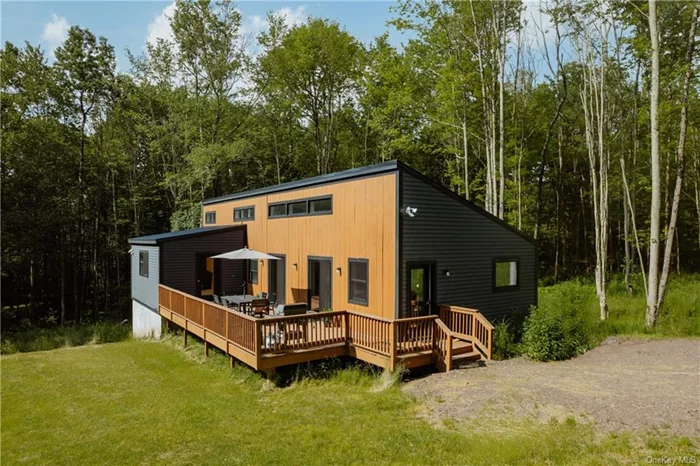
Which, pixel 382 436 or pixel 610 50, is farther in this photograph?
pixel 610 50

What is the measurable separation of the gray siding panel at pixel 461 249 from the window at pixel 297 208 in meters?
3.99

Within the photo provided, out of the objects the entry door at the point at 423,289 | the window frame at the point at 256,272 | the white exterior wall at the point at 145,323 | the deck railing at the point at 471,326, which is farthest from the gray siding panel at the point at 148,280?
the deck railing at the point at 471,326

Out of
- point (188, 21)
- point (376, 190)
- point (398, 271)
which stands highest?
point (188, 21)

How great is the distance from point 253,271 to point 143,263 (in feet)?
15.2

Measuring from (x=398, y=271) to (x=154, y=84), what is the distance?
22.7 meters

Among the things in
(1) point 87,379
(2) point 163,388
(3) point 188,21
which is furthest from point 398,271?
(3) point 188,21

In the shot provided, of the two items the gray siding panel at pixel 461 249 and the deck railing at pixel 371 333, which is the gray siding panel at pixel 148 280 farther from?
the gray siding panel at pixel 461 249

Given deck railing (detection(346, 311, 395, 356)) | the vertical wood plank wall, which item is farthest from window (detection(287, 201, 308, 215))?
deck railing (detection(346, 311, 395, 356))

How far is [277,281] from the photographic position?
1388cm

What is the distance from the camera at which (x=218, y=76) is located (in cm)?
2447

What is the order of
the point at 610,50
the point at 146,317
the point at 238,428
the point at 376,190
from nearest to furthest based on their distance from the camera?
the point at 238,428, the point at 376,190, the point at 610,50, the point at 146,317

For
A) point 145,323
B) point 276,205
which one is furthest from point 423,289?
point 145,323

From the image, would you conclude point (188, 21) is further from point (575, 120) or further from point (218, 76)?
point (575, 120)

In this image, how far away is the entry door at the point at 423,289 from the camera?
985 cm
